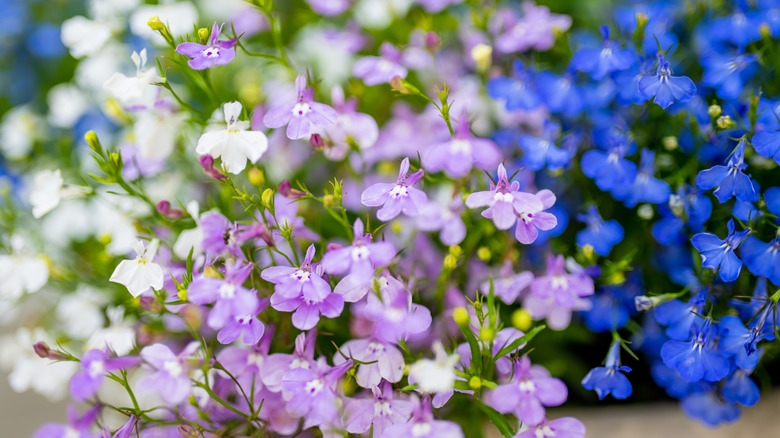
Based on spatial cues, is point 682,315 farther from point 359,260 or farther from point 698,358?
point 359,260

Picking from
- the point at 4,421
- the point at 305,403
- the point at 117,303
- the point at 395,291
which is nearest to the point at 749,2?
the point at 395,291

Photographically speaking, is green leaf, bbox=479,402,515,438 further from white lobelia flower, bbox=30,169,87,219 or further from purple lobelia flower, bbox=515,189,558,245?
white lobelia flower, bbox=30,169,87,219

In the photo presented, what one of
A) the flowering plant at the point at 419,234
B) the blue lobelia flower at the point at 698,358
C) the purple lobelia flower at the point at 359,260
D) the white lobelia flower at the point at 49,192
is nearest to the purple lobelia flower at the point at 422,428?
the flowering plant at the point at 419,234

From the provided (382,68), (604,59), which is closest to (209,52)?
(382,68)

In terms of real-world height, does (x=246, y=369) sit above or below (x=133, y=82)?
below

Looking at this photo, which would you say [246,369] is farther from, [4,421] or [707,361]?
[4,421]

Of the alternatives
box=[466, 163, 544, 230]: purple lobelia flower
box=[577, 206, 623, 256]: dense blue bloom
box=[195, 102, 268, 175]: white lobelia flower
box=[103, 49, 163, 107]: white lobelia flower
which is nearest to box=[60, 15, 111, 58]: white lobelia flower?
box=[103, 49, 163, 107]: white lobelia flower
